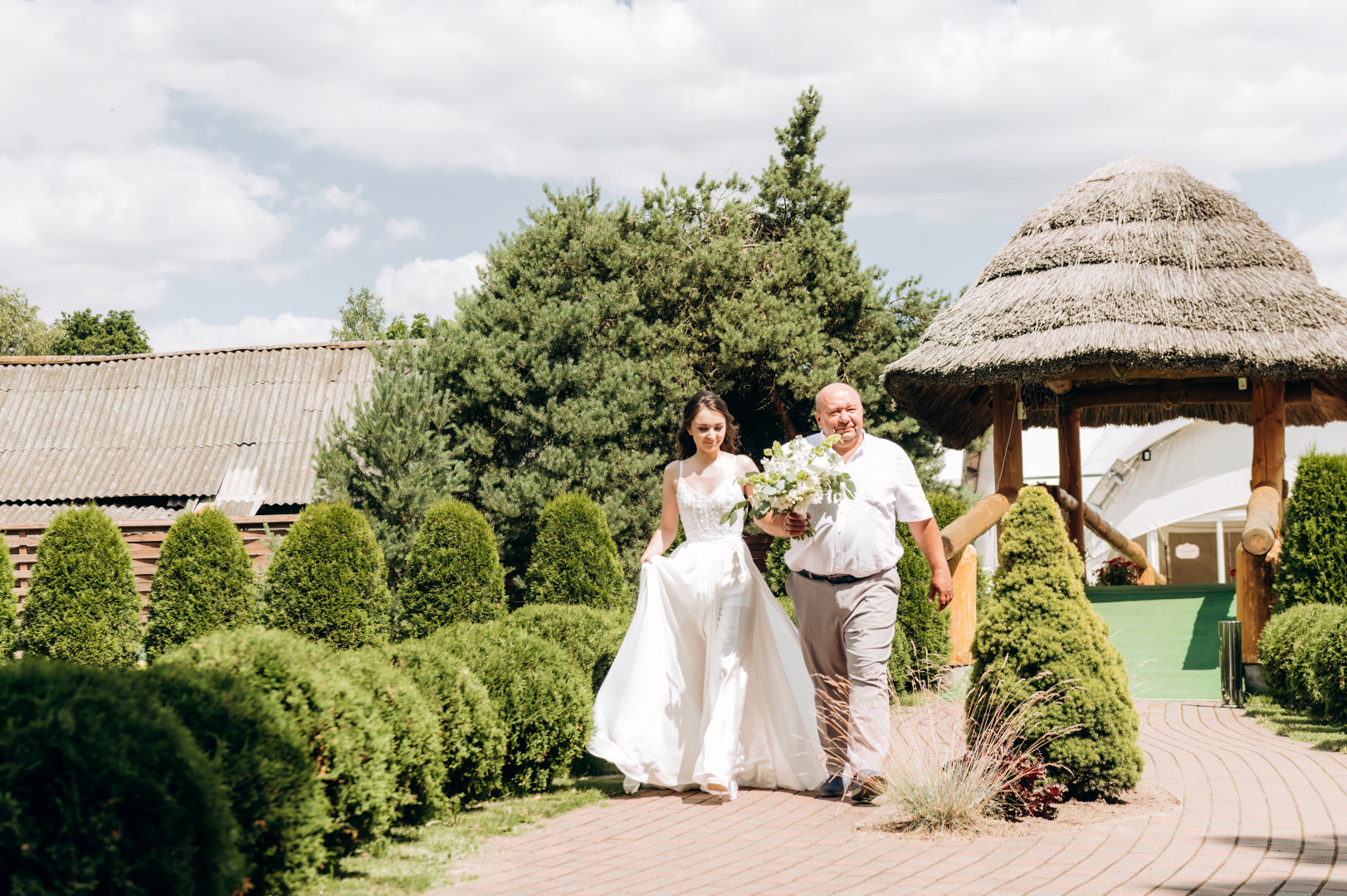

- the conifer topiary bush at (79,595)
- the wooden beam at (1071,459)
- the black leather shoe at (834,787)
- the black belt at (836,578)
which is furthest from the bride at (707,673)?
the wooden beam at (1071,459)

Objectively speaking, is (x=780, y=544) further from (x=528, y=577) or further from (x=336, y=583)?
(x=336, y=583)

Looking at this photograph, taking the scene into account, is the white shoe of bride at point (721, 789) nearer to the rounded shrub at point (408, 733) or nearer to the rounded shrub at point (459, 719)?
the rounded shrub at point (459, 719)

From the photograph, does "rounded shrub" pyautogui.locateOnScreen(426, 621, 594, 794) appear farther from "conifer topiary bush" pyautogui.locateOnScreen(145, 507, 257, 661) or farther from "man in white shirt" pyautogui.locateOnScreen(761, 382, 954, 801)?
"conifer topiary bush" pyautogui.locateOnScreen(145, 507, 257, 661)

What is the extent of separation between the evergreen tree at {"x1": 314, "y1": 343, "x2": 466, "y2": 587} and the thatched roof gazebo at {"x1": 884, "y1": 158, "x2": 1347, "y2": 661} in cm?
629

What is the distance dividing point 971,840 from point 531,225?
16.4m

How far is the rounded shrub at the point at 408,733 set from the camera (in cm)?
482

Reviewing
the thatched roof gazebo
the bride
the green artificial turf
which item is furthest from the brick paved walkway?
the thatched roof gazebo

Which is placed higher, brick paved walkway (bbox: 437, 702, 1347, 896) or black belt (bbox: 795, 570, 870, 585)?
black belt (bbox: 795, 570, 870, 585)

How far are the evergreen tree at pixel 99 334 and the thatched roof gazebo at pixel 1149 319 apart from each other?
1862 inches

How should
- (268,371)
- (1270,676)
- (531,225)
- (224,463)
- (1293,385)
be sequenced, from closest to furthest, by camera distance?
(1270,676)
(1293,385)
(531,225)
(224,463)
(268,371)

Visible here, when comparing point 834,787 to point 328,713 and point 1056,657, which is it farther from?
point 328,713

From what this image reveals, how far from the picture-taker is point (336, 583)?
1151cm

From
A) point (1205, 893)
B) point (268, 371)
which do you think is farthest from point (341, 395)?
point (1205, 893)

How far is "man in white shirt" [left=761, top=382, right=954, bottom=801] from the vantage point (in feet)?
19.3
